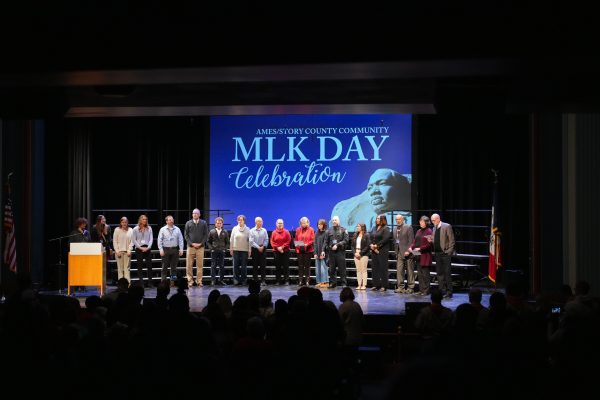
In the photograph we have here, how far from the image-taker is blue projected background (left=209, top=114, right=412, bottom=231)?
59.8 ft

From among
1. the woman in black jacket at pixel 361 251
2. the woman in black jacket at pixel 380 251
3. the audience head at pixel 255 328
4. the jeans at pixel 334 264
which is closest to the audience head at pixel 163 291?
the audience head at pixel 255 328

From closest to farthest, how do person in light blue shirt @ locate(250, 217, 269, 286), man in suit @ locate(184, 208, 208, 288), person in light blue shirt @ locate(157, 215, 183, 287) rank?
person in light blue shirt @ locate(157, 215, 183, 287), man in suit @ locate(184, 208, 208, 288), person in light blue shirt @ locate(250, 217, 269, 286)

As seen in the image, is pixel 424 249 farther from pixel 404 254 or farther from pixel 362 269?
Result: pixel 362 269

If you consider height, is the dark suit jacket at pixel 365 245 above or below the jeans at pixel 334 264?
above

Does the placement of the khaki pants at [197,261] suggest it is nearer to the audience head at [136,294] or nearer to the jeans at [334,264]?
the jeans at [334,264]

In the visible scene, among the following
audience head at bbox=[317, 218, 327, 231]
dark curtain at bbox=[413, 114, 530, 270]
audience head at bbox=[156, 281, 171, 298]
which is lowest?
audience head at bbox=[156, 281, 171, 298]

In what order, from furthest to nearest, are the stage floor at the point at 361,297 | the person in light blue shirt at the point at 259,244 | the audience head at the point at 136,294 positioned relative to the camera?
the person in light blue shirt at the point at 259,244
the stage floor at the point at 361,297
the audience head at the point at 136,294

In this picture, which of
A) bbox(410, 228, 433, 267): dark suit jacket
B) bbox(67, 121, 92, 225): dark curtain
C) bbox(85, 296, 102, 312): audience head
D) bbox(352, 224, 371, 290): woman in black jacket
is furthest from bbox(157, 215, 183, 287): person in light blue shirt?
bbox(85, 296, 102, 312): audience head

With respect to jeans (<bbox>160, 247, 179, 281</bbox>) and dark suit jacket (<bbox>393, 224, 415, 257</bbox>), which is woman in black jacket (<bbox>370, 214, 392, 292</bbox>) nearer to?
dark suit jacket (<bbox>393, 224, 415, 257</bbox>)

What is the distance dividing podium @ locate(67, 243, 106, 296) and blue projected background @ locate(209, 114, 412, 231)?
17.2ft

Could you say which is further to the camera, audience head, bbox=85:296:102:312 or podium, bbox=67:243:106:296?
podium, bbox=67:243:106:296

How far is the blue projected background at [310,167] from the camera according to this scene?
1822 cm

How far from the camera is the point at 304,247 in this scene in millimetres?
17016

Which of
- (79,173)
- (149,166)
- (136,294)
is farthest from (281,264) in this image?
(136,294)
